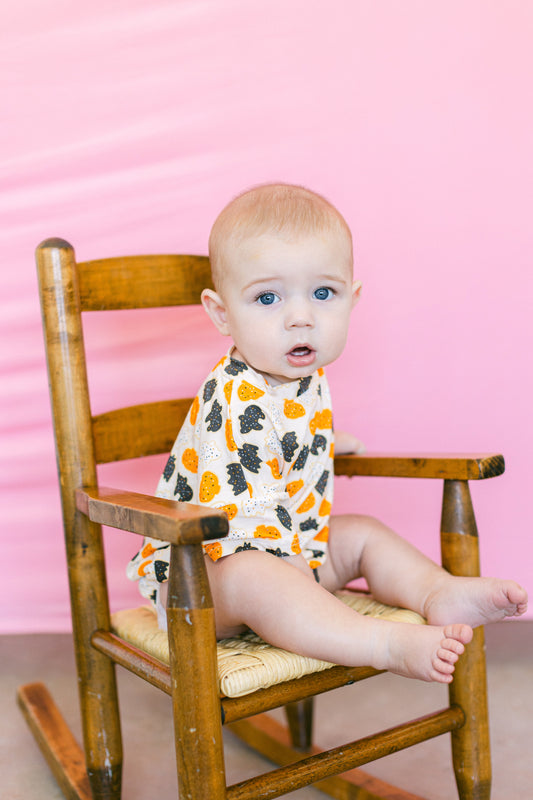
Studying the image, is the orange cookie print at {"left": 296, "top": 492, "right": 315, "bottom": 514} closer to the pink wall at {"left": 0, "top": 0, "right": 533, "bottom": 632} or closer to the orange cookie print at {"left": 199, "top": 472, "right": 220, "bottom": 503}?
the orange cookie print at {"left": 199, "top": 472, "right": 220, "bottom": 503}

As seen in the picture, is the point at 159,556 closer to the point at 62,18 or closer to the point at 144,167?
the point at 144,167

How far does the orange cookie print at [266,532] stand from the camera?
89cm

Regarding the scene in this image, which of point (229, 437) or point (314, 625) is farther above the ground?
point (229, 437)

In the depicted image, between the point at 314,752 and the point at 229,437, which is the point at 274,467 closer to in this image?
the point at 229,437

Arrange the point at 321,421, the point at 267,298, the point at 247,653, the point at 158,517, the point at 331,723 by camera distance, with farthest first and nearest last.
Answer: the point at 331,723
the point at 321,421
the point at 267,298
the point at 247,653
the point at 158,517

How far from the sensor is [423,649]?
30.0 inches

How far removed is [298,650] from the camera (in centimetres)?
82

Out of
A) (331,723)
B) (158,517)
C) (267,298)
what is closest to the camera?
(158,517)

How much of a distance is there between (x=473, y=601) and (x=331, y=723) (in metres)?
0.61

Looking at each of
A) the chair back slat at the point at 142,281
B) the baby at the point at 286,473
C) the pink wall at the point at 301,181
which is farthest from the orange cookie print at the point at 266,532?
the pink wall at the point at 301,181

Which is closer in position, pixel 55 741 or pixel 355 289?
pixel 355 289

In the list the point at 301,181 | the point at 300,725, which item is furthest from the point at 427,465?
the point at 301,181

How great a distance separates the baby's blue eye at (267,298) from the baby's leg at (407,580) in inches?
11.7

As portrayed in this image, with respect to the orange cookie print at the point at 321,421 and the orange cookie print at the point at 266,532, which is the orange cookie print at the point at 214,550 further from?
the orange cookie print at the point at 321,421
